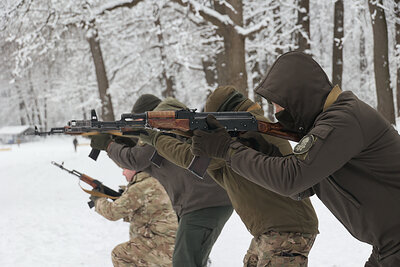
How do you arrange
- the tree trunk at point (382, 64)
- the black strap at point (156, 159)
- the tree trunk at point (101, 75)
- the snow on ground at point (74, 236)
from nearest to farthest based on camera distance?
the black strap at point (156, 159) < the snow on ground at point (74, 236) < the tree trunk at point (382, 64) < the tree trunk at point (101, 75)

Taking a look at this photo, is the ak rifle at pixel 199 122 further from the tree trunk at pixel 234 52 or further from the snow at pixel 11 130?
the snow at pixel 11 130

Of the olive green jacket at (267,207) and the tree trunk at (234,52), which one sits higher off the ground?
the tree trunk at (234,52)

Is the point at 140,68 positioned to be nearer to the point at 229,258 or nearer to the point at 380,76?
the point at 380,76

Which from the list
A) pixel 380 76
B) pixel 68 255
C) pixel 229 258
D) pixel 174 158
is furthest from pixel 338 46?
pixel 174 158

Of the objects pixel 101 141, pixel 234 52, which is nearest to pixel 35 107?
pixel 234 52

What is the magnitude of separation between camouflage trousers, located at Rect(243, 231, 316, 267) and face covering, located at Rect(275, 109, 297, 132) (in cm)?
69

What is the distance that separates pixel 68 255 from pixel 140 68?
572 inches

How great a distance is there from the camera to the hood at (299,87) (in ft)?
6.52

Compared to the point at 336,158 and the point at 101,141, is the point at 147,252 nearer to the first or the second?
the point at 101,141

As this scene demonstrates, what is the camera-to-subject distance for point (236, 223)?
24.0 ft

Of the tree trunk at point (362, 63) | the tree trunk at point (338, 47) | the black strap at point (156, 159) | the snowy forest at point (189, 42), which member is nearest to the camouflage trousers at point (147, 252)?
the black strap at point (156, 159)

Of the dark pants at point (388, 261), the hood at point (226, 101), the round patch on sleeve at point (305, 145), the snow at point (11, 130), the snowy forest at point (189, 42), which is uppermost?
the snowy forest at point (189, 42)

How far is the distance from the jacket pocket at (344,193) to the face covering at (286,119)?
0.36 meters

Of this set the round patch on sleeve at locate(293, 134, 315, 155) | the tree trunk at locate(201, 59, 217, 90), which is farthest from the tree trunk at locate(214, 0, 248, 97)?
the round patch on sleeve at locate(293, 134, 315, 155)
